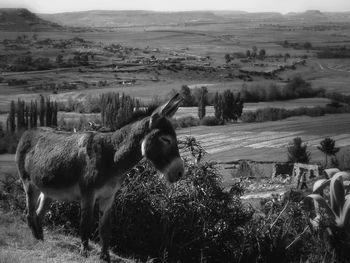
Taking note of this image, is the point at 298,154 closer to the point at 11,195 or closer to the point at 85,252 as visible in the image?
the point at 11,195

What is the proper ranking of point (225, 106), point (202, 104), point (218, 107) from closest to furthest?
point (202, 104), point (218, 107), point (225, 106)

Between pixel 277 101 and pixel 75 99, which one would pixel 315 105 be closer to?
pixel 277 101

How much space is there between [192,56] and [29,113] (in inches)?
4453

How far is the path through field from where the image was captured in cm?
7138

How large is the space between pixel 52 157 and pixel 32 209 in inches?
43.6

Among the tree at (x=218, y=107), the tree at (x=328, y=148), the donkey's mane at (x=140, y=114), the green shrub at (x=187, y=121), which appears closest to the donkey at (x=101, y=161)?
the donkey's mane at (x=140, y=114)

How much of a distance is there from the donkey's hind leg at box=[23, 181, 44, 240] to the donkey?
27 centimetres

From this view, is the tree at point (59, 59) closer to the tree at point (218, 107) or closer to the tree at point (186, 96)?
the tree at point (218, 107)

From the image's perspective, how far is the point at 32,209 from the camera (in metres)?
7.95

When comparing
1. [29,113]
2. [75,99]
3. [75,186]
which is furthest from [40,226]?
[75,99]

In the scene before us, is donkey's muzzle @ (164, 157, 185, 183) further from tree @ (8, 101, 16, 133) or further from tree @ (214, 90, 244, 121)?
tree @ (214, 90, 244, 121)

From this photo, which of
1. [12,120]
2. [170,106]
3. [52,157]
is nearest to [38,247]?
[52,157]

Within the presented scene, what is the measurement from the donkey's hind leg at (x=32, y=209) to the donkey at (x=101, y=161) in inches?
10.7

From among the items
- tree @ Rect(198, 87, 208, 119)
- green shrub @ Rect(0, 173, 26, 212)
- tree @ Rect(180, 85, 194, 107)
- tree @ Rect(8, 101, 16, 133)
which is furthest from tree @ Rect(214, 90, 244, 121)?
green shrub @ Rect(0, 173, 26, 212)
